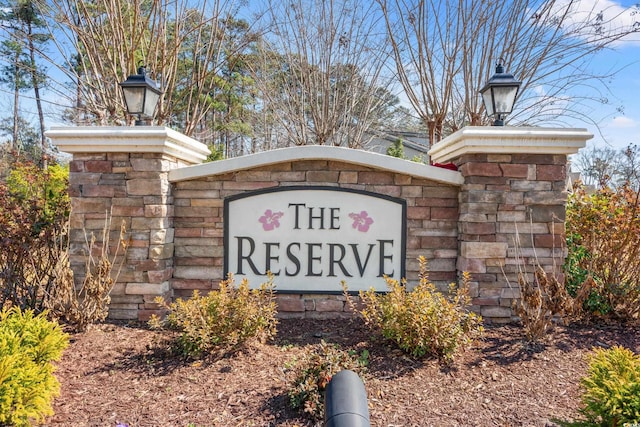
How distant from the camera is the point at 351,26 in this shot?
7578mm

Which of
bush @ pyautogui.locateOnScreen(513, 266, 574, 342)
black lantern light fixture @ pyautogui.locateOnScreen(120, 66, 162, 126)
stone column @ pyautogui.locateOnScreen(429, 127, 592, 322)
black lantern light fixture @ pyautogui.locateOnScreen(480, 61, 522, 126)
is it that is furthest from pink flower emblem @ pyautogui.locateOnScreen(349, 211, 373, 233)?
black lantern light fixture @ pyautogui.locateOnScreen(120, 66, 162, 126)

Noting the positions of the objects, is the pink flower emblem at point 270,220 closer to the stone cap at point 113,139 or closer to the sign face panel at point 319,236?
the sign face panel at point 319,236

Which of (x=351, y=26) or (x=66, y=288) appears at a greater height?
(x=351, y=26)

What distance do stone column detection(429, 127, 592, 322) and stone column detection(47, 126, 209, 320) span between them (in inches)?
108

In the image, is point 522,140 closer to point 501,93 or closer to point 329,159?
point 501,93

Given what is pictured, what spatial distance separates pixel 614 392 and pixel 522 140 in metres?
2.26

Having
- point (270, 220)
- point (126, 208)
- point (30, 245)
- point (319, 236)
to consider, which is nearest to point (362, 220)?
point (319, 236)

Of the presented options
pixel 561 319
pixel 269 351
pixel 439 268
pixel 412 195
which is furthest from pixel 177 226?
pixel 561 319

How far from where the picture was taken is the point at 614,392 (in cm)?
217

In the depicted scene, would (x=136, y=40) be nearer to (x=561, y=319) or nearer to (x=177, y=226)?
(x=177, y=226)

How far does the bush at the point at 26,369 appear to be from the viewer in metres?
2.19

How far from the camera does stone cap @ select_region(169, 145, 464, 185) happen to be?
3953 mm

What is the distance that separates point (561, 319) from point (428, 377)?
163 centimetres

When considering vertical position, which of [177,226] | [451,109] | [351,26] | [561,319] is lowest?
[561,319]
